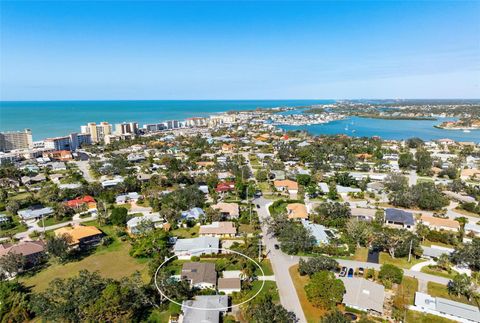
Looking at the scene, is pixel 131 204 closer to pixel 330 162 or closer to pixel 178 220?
pixel 178 220

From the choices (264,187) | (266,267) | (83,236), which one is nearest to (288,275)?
(266,267)

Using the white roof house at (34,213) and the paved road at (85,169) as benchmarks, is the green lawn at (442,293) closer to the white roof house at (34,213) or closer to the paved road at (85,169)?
the white roof house at (34,213)

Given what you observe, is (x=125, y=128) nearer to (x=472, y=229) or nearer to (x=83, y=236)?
(x=83, y=236)

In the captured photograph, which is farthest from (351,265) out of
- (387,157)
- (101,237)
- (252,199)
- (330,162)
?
(387,157)

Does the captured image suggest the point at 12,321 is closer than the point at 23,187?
Yes

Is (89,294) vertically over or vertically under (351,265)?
over
